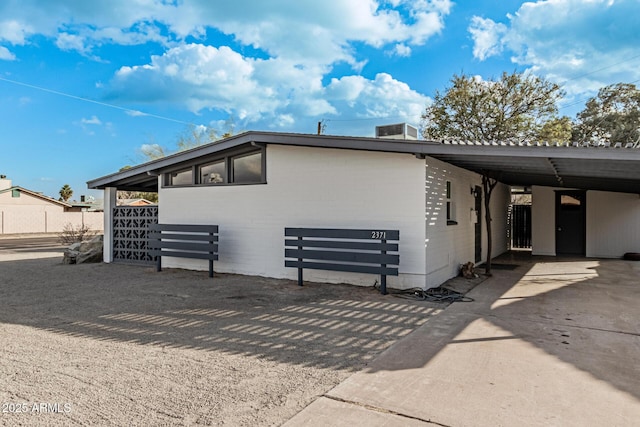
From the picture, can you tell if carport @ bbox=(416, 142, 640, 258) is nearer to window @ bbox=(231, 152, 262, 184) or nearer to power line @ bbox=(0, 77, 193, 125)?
window @ bbox=(231, 152, 262, 184)

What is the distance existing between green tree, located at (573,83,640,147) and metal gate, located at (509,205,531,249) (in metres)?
13.3

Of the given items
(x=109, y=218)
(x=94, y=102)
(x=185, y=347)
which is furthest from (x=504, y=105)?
(x=94, y=102)

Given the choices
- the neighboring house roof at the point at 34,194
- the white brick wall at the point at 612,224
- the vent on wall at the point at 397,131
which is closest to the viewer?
the vent on wall at the point at 397,131

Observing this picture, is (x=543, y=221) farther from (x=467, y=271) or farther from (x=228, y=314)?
(x=228, y=314)

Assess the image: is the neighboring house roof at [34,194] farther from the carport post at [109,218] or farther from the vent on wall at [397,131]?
the vent on wall at [397,131]

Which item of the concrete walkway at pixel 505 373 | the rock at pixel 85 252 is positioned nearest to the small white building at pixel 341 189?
the rock at pixel 85 252

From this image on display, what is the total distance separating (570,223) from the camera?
515 inches

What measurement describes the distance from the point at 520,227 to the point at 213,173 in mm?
12357

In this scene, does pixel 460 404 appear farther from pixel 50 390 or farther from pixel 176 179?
pixel 176 179

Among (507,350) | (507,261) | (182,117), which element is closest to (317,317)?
(507,350)

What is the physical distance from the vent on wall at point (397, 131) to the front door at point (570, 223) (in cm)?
738

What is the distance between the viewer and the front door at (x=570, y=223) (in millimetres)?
12836

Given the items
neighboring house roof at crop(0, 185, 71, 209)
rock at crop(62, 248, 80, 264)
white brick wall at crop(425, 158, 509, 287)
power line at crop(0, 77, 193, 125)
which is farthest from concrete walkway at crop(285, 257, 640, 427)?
neighboring house roof at crop(0, 185, 71, 209)

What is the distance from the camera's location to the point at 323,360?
3686 millimetres
